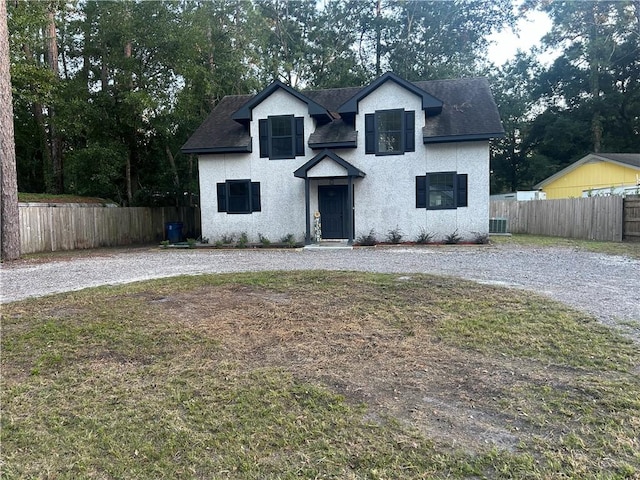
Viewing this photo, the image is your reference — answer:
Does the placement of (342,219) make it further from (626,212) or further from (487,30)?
(487,30)

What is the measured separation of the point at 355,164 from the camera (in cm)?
1600

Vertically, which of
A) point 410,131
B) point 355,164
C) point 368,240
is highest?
point 410,131

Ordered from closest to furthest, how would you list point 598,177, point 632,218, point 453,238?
point 632,218 < point 453,238 < point 598,177

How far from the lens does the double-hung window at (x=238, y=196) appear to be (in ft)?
54.8

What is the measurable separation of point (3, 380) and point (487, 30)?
32663 mm

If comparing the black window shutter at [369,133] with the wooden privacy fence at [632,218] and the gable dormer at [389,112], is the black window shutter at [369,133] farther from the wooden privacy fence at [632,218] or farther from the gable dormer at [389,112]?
the wooden privacy fence at [632,218]

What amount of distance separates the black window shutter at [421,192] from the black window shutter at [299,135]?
181 inches

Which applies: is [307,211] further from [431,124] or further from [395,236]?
[431,124]

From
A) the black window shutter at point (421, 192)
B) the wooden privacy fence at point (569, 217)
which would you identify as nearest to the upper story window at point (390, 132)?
the black window shutter at point (421, 192)

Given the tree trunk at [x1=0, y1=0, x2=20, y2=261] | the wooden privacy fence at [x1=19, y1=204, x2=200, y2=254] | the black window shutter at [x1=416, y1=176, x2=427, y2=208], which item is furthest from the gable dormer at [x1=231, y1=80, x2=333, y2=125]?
the wooden privacy fence at [x1=19, y1=204, x2=200, y2=254]

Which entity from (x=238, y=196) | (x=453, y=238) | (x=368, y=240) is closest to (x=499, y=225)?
(x=453, y=238)

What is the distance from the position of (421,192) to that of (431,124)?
2566mm

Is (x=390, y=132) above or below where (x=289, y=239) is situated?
above

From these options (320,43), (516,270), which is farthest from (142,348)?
(320,43)
